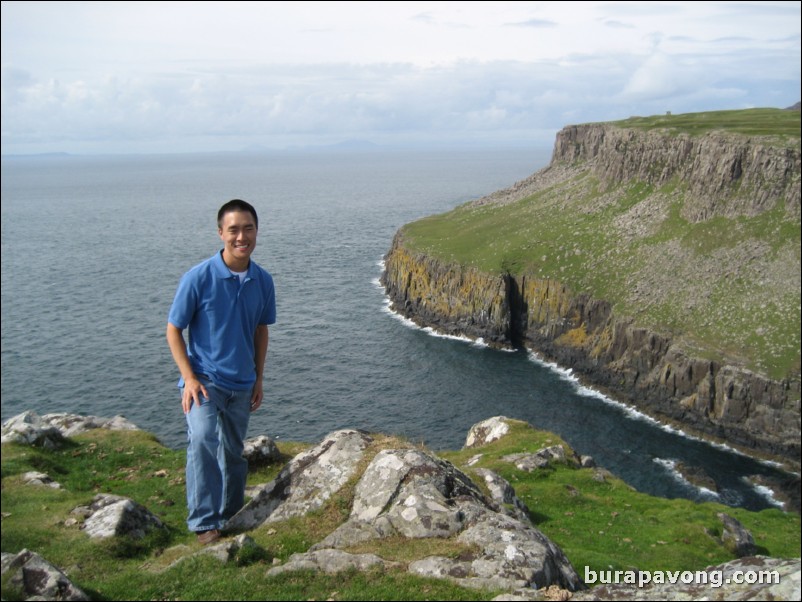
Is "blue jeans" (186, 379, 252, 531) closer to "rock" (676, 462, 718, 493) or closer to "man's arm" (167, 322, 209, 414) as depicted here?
"man's arm" (167, 322, 209, 414)

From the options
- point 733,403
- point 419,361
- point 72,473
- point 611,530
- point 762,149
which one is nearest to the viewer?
point 72,473

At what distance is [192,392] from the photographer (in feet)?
41.5

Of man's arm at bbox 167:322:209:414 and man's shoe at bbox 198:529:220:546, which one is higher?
man's arm at bbox 167:322:209:414

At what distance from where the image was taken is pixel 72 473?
23766mm

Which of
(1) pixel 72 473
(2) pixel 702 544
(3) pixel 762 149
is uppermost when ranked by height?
(3) pixel 762 149

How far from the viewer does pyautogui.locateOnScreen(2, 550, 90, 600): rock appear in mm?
9961

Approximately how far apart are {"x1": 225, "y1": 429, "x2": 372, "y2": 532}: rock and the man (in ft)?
3.71

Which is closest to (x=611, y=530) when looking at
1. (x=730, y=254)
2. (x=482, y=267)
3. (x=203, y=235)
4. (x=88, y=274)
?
(x=730, y=254)

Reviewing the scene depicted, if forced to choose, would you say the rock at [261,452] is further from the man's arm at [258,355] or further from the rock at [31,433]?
the man's arm at [258,355]

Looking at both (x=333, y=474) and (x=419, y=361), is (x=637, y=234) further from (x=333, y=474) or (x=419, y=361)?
(x=333, y=474)

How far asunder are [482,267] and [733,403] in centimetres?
4971

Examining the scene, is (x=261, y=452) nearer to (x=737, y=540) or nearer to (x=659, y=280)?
(x=737, y=540)

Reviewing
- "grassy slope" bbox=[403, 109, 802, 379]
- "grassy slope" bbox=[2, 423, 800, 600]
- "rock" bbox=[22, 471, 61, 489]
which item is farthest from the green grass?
"rock" bbox=[22, 471, 61, 489]

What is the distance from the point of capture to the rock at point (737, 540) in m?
31.0
